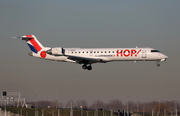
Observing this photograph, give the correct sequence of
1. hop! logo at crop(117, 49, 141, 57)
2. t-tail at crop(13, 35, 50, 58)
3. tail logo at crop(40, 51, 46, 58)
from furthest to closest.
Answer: t-tail at crop(13, 35, 50, 58) < tail logo at crop(40, 51, 46, 58) < hop! logo at crop(117, 49, 141, 57)

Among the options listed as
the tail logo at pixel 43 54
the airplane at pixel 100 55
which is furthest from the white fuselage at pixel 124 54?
the tail logo at pixel 43 54

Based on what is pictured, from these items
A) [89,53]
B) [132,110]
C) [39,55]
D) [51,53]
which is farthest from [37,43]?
[132,110]

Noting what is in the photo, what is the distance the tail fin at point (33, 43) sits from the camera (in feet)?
224

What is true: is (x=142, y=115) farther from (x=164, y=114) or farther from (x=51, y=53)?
(x=51, y=53)

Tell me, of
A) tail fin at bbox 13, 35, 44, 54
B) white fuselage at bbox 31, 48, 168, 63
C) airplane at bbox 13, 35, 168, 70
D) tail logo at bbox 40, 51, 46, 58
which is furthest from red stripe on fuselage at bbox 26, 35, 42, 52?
white fuselage at bbox 31, 48, 168, 63

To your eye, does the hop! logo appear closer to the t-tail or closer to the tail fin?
the t-tail

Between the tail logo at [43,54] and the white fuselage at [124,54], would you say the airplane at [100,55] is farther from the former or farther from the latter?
the tail logo at [43,54]

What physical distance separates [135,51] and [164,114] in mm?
15115

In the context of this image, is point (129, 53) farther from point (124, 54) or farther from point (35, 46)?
point (35, 46)

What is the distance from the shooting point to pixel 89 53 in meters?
63.1

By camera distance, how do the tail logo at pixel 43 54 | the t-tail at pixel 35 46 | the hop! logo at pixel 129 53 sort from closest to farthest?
the hop! logo at pixel 129 53 < the tail logo at pixel 43 54 < the t-tail at pixel 35 46

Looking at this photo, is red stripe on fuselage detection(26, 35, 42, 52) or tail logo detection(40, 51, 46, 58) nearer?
tail logo detection(40, 51, 46, 58)

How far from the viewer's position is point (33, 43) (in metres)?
69.2

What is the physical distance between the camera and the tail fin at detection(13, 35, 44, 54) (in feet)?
224
